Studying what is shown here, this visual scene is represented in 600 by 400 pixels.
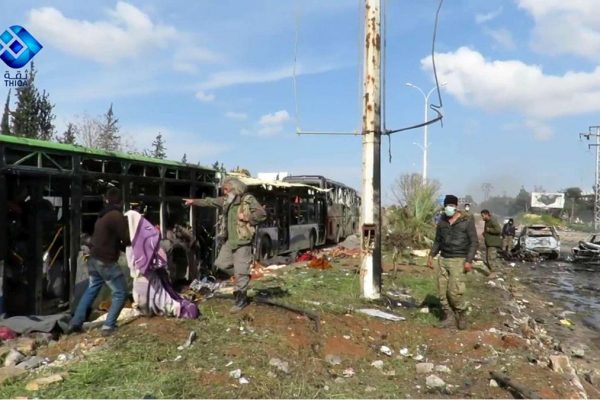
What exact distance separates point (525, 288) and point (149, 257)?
38.1 ft

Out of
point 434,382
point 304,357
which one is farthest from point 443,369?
point 304,357

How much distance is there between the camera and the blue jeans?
248 inches

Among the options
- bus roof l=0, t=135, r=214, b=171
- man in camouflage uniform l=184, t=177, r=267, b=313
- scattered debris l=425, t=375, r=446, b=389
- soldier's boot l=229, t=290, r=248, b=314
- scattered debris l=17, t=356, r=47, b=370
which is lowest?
scattered debris l=425, t=375, r=446, b=389

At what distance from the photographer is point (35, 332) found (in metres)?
6.20

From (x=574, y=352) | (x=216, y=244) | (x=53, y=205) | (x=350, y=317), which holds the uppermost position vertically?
(x=53, y=205)

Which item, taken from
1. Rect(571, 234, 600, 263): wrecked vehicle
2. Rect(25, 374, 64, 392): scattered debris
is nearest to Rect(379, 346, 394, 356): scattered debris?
Rect(25, 374, 64, 392): scattered debris

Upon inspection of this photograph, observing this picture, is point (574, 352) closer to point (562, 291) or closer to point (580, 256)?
point (562, 291)

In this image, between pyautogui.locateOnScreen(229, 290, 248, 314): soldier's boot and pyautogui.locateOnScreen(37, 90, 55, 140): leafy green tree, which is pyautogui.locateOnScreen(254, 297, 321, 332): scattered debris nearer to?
pyautogui.locateOnScreen(229, 290, 248, 314): soldier's boot

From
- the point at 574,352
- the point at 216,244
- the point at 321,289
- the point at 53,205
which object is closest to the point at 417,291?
the point at 321,289

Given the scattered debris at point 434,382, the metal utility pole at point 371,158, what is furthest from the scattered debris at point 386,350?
the metal utility pole at point 371,158

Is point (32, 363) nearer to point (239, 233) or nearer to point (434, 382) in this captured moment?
point (239, 233)

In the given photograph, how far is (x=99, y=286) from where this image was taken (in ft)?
21.2

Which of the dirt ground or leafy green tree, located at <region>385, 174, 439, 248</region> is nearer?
the dirt ground

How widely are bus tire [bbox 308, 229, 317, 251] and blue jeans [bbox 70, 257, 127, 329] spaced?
1320 cm
